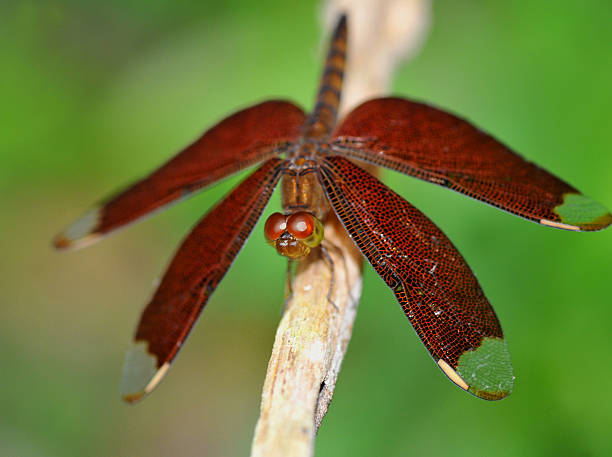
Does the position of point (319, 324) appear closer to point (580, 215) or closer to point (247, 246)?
point (580, 215)

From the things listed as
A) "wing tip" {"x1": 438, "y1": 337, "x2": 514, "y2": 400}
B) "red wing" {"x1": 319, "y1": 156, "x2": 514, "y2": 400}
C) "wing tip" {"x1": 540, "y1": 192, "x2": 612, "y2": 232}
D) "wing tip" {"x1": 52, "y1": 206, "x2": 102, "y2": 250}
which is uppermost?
"wing tip" {"x1": 52, "y1": 206, "x2": 102, "y2": 250}

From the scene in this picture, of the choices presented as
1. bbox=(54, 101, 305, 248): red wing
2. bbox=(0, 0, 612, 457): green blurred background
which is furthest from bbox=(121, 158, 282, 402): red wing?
bbox=(0, 0, 612, 457): green blurred background

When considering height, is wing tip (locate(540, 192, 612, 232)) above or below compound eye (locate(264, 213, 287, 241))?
above

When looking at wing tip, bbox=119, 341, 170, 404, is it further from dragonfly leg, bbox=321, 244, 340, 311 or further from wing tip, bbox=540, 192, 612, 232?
wing tip, bbox=540, 192, 612, 232

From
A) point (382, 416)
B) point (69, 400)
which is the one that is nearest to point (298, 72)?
point (382, 416)

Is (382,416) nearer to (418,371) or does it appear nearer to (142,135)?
(418,371)

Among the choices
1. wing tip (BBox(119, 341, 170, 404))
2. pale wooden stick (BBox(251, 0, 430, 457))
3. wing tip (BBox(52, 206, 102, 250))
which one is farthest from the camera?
wing tip (BBox(52, 206, 102, 250))
